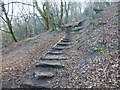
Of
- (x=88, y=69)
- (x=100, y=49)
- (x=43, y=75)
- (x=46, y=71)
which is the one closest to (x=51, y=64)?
(x=46, y=71)

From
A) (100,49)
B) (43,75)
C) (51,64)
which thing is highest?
(100,49)

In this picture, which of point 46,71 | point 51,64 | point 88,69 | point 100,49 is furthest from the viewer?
point 100,49

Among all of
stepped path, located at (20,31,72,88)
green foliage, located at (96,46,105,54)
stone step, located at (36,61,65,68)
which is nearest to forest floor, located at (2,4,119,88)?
green foliage, located at (96,46,105,54)

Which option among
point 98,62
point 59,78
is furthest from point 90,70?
point 59,78

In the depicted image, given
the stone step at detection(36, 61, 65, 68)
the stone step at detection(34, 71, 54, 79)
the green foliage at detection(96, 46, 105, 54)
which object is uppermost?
the green foliage at detection(96, 46, 105, 54)

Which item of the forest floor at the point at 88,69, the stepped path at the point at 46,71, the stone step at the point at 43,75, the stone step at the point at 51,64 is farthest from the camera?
the stone step at the point at 51,64

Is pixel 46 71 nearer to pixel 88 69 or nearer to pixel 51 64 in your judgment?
pixel 51 64

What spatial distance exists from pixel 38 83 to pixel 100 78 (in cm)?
260

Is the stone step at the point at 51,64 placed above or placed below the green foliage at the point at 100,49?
below

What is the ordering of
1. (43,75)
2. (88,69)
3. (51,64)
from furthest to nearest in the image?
(51,64), (43,75), (88,69)

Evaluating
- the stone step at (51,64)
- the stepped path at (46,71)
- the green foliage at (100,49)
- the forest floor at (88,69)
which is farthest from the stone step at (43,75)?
the green foliage at (100,49)

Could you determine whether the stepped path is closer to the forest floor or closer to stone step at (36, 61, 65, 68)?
stone step at (36, 61, 65, 68)

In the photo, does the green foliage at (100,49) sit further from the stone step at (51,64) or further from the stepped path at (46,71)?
the stone step at (51,64)

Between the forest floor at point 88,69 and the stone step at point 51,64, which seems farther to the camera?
the stone step at point 51,64
